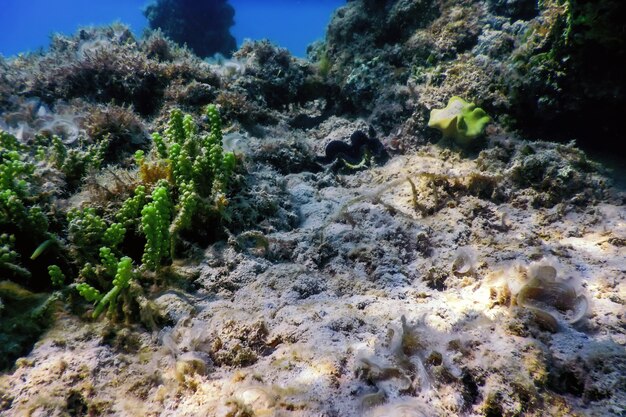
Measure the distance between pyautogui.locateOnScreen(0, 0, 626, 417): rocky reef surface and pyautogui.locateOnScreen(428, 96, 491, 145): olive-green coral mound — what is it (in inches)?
5.0

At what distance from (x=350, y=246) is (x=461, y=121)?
2495mm

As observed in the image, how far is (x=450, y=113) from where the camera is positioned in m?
4.40

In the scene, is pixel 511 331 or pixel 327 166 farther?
pixel 327 166

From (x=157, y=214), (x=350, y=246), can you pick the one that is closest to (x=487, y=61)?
(x=350, y=246)

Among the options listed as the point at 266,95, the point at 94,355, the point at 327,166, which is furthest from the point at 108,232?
the point at 266,95

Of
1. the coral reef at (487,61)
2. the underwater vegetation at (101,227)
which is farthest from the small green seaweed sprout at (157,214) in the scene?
A: the coral reef at (487,61)

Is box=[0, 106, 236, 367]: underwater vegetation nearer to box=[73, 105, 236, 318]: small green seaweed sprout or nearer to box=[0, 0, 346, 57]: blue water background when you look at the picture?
box=[73, 105, 236, 318]: small green seaweed sprout

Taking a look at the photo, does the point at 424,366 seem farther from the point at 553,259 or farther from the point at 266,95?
the point at 266,95

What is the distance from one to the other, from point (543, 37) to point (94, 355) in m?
5.78

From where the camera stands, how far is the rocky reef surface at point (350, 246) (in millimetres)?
1668

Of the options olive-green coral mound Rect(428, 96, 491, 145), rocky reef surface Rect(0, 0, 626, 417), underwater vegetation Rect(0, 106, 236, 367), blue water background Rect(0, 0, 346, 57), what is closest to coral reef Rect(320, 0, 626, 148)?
rocky reef surface Rect(0, 0, 626, 417)

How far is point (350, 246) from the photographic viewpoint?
2.95 meters

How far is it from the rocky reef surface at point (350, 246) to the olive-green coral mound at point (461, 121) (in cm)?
13

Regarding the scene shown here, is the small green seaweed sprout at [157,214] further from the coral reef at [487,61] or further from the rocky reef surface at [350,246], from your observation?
the coral reef at [487,61]
